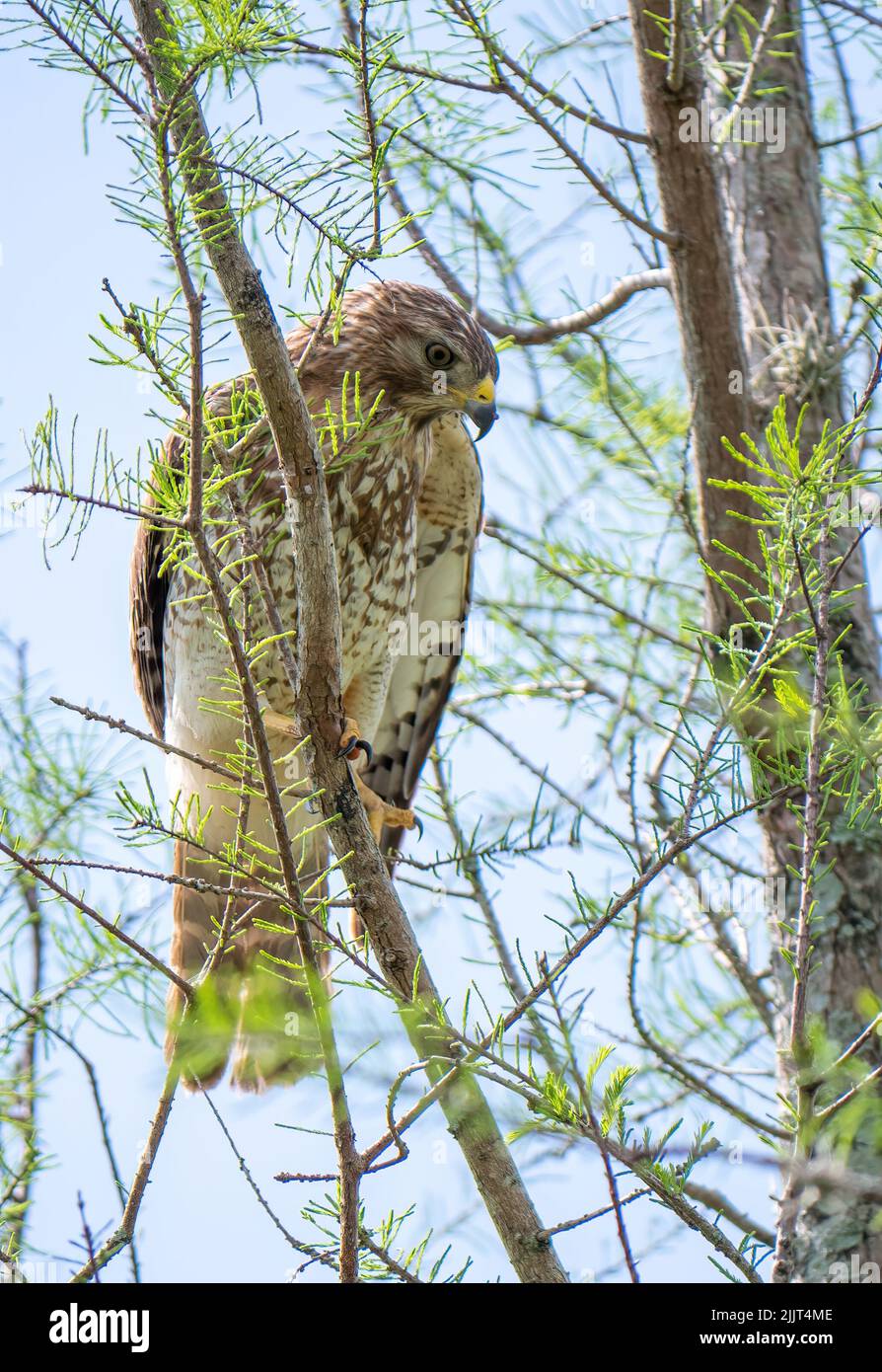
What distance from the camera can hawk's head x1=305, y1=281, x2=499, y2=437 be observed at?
3600 millimetres

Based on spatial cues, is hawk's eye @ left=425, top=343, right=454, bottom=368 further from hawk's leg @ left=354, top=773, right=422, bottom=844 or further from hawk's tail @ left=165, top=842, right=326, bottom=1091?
hawk's tail @ left=165, top=842, right=326, bottom=1091

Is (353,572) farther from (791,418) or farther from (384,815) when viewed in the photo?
(791,418)

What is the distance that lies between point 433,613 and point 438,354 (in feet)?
3.38

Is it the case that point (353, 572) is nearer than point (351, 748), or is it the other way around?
point (351, 748)

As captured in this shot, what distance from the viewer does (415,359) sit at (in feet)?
12.0

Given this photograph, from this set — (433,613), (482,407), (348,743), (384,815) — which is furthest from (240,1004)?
(433,613)

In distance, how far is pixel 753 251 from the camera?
379cm

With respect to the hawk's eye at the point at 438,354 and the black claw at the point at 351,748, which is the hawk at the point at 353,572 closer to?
the hawk's eye at the point at 438,354

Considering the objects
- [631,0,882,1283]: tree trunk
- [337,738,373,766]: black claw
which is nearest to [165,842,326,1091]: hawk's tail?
[337,738,373,766]: black claw

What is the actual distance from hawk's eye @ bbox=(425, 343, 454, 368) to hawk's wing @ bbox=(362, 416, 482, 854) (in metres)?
0.38

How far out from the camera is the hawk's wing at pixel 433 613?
163 inches

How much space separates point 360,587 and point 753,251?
148cm

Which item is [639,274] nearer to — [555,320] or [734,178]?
[555,320]
